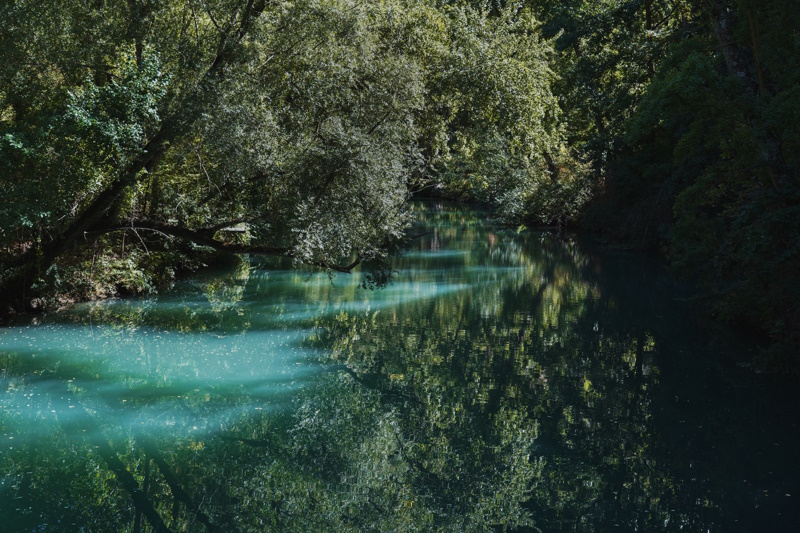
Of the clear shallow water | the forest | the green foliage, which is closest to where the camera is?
the clear shallow water

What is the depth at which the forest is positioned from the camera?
12.0 metres

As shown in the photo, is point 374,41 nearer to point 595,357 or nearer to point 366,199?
point 366,199

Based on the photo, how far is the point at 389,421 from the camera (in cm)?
993

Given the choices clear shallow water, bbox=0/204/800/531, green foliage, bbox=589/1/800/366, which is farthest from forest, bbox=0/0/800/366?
clear shallow water, bbox=0/204/800/531

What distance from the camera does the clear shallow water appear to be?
7.30 m

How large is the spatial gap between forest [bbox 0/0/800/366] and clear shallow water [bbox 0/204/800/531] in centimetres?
157

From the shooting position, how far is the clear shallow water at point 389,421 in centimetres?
730

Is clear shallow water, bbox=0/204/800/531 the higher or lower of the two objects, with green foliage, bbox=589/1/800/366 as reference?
lower

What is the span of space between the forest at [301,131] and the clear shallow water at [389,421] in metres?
1.57

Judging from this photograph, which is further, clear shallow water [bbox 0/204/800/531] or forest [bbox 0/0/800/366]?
forest [bbox 0/0/800/366]

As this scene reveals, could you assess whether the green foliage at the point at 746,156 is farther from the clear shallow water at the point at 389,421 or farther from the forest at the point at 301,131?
the clear shallow water at the point at 389,421

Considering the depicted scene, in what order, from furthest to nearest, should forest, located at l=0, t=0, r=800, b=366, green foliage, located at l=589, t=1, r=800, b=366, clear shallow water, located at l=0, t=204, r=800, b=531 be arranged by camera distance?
forest, located at l=0, t=0, r=800, b=366
green foliage, located at l=589, t=1, r=800, b=366
clear shallow water, located at l=0, t=204, r=800, b=531

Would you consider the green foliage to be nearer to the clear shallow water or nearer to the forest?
the forest

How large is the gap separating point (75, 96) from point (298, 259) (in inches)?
207
